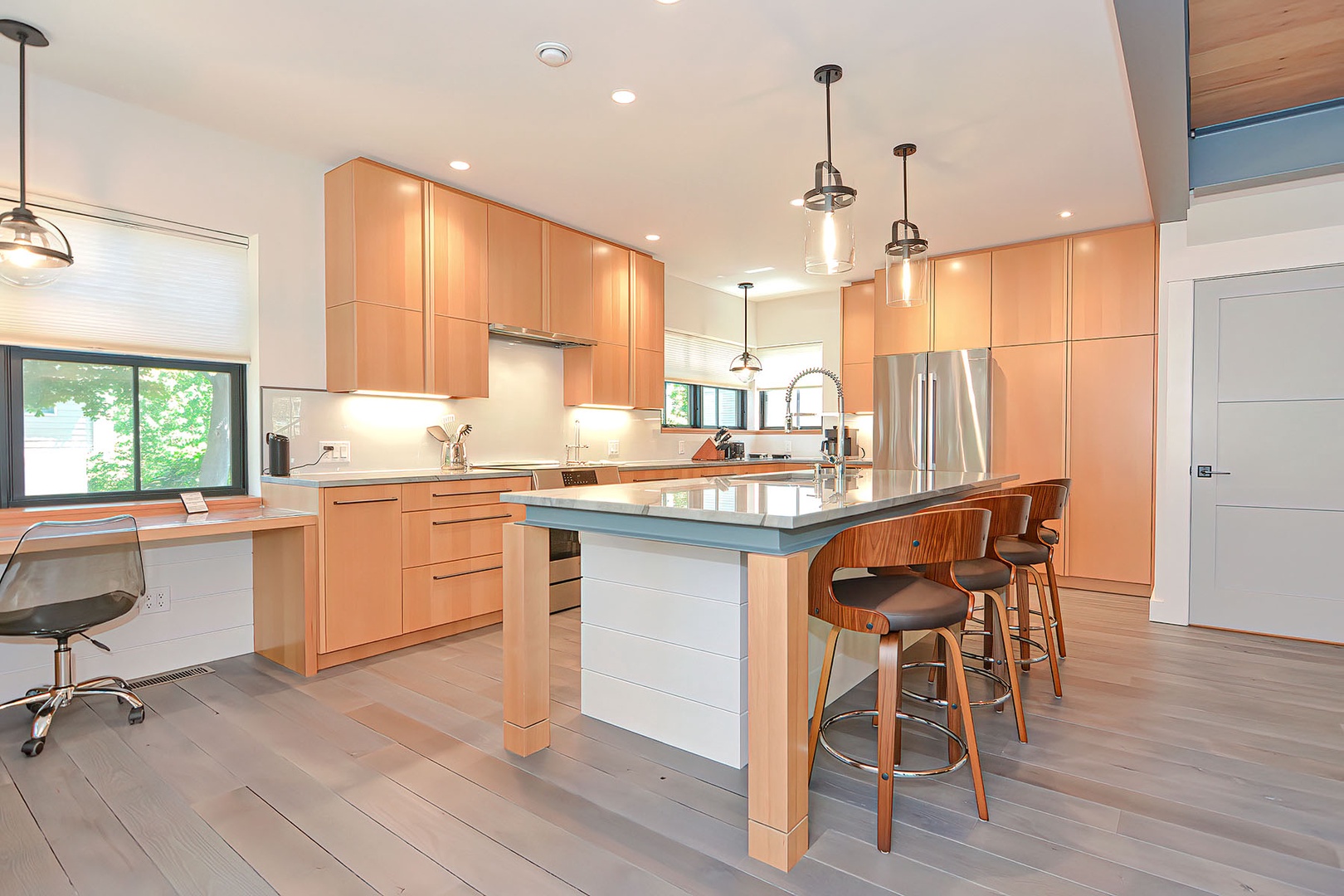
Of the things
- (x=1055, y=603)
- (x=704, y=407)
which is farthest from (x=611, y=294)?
(x=1055, y=603)

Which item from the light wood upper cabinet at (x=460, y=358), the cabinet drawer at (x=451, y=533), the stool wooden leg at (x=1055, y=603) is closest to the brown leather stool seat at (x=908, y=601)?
the stool wooden leg at (x=1055, y=603)

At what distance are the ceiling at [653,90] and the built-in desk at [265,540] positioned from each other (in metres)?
1.91

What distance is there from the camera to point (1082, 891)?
159 centimetres

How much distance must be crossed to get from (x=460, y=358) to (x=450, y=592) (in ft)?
4.70

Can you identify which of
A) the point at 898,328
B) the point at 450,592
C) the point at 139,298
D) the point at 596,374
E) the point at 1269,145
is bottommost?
the point at 450,592

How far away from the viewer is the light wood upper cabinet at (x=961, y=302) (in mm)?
5441

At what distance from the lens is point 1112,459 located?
16.0 feet

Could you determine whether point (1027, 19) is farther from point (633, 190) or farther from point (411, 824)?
point (411, 824)

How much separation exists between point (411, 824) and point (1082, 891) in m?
1.75

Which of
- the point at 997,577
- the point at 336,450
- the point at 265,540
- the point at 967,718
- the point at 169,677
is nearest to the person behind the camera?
the point at 967,718

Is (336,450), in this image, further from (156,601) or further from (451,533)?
(156,601)

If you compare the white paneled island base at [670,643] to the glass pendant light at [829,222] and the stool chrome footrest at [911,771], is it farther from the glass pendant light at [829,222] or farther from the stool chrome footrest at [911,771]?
the glass pendant light at [829,222]

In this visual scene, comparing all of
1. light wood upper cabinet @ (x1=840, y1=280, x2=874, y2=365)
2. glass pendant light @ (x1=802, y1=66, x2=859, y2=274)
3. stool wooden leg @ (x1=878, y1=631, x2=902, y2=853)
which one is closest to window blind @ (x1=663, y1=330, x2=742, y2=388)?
light wood upper cabinet @ (x1=840, y1=280, x2=874, y2=365)

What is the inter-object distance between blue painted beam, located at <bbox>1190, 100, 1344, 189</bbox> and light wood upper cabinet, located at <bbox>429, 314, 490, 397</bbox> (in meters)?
4.47
